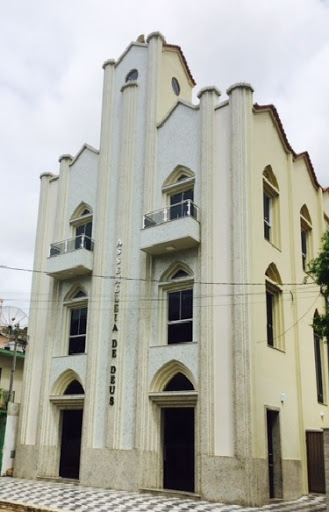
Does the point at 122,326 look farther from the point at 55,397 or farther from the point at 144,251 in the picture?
the point at 55,397

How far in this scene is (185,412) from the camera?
17234 mm

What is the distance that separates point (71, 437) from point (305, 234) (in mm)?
12383

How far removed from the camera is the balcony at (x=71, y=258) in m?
20.5

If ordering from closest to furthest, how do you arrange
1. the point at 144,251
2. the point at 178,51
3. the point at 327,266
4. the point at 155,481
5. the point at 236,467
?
the point at 327,266 → the point at 236,467 → the point at 155,481 → the point at 144,251 → the point at 178,51

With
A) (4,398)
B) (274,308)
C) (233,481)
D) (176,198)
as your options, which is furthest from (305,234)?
(4,398)

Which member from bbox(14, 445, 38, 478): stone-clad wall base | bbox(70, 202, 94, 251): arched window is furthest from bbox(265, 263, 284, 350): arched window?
bbox(14, 445, 38, 478): stone-clad wall base

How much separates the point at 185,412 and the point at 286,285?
5.74 m

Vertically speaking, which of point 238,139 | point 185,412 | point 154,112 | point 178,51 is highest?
point 178,51

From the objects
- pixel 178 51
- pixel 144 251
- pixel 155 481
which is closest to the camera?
pixel 155 481

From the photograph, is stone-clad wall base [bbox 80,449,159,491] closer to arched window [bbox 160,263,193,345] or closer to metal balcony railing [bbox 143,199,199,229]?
arched window [bbox 160,263,193,345]

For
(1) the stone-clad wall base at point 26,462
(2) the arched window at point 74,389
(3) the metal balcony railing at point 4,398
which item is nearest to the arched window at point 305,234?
(2) the arched window at point 74,389

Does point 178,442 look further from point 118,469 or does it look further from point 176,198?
point 176,198

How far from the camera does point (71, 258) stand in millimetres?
20719

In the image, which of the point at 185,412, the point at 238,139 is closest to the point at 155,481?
the point at 185,412
